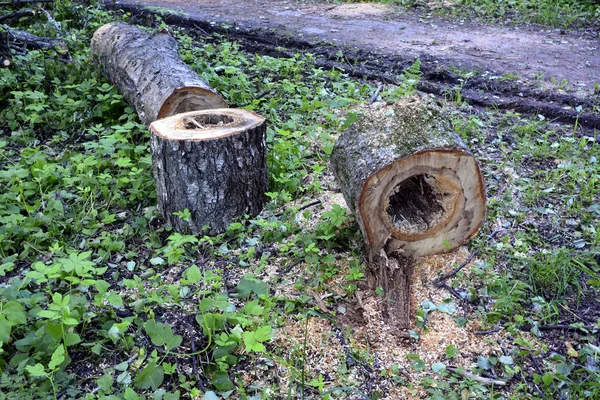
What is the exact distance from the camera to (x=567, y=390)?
244cm

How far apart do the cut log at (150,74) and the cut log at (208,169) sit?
2.13 ft

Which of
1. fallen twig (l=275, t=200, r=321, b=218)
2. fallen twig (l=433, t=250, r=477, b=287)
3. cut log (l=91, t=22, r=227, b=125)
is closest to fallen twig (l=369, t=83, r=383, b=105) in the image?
cut log (l=91, t=22, r=227, b=125)

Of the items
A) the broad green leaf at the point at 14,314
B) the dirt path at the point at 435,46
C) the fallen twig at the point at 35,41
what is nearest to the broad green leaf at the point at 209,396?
the broad green leaf at the point at 14,314

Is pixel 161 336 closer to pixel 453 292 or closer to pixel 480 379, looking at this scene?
pixel 480 379

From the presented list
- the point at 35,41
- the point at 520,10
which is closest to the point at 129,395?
the point at 35,41

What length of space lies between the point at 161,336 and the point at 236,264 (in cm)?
88

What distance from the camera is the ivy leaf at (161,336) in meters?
2.44

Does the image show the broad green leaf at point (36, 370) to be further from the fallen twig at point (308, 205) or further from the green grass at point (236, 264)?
the fallen twig at point (308, 205)

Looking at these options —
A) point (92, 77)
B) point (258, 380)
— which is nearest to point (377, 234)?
point (258, 380)

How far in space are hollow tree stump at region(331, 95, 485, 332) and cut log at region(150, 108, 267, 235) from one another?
24.4 inches

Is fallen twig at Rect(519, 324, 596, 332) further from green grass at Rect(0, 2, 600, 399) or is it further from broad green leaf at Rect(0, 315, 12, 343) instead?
broad green leaf at Rect(0, 315, 12, 343)

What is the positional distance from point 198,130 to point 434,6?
7.43m

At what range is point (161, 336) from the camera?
245 centimetres

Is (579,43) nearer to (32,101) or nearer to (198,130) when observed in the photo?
(198,130)
